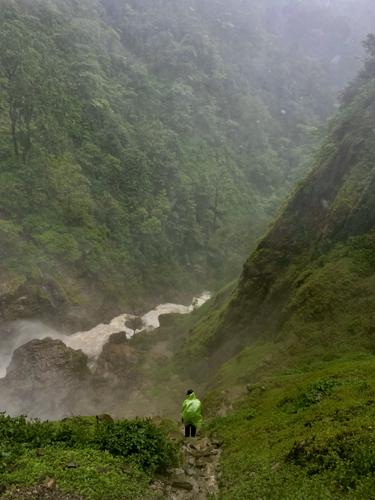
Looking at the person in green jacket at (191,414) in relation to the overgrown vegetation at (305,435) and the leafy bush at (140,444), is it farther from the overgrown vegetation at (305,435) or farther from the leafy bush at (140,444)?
the leafy bush at (140,444)

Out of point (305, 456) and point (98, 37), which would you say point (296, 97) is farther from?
point (305, 456)

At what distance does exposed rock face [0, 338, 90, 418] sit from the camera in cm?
3616

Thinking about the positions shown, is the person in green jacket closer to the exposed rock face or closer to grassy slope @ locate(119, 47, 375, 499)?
grassy slope @ locate(119, 47, 375, 499)

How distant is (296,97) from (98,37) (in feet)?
205

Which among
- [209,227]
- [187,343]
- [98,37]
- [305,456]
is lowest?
[305,456]

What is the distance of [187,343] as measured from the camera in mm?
41062

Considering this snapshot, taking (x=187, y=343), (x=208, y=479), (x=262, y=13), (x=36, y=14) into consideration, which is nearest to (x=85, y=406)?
(x=187, y=343)

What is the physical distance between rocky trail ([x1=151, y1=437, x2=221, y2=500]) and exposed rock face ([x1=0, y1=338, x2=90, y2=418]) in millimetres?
19718

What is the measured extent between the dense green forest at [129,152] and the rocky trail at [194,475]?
32984 millimetres

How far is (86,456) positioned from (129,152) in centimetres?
6426

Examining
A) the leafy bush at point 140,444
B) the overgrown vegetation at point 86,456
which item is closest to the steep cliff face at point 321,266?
the leafy bush at point 140,444

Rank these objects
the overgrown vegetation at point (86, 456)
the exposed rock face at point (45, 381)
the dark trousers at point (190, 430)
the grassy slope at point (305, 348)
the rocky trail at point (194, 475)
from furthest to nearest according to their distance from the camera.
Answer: the exposed rock face at point (45, 381) → the dark trousers at point (190, 430) → the rocky trail at point (194, 475) → the grassy slope at point (305, 348) → the overgrown vegetation at point (86, 456)

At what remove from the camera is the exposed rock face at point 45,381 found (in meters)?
36.2

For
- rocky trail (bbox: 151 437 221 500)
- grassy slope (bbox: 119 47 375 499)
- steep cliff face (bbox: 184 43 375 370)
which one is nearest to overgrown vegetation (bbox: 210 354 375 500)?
grassy slope (bbox: 119 47 375 499)
